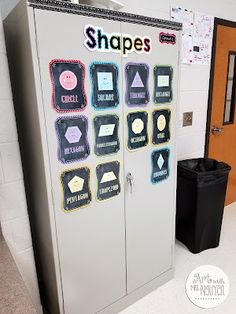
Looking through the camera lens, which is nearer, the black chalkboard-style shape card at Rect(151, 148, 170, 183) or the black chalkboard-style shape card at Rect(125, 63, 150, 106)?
the black chalkboard-style shape card at Rect(125, 63, 150, 106)

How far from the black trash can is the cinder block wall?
1.36 meters

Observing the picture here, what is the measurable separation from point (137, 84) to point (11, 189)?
92 cm

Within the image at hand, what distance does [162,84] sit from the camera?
152 cm

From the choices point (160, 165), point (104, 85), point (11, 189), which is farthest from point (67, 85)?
point (160, 165)

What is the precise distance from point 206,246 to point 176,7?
218 centimetres

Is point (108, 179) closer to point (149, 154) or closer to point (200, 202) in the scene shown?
point (149, 154)

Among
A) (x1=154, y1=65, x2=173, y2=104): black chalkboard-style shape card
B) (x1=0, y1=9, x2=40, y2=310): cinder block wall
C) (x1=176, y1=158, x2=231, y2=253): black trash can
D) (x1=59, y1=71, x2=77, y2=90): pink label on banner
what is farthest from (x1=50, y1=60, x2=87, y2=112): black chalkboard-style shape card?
(x1=176, y1=158, x2=231, y2=253): black trash can

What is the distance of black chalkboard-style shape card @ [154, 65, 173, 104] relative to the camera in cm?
148

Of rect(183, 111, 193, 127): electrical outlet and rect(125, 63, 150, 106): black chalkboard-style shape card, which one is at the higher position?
rect(125, 63, 150, 106): black chalkboard-style shape card

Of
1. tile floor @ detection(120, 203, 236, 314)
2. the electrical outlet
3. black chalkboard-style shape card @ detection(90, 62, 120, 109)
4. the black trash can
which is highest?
black chalkboard-style shape card @ detection(90, 62, 120, 109)

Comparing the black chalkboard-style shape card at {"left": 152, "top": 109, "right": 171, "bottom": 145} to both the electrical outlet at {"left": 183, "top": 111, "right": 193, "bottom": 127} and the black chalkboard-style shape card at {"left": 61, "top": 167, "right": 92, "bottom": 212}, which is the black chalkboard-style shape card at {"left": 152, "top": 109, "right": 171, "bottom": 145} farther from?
the electrical outlet at {"left": 183, "top": 111, "right": 193, "bottom": 127}

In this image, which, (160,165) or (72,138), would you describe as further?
(160,165)

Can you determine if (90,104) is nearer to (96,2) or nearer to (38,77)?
(38,77)

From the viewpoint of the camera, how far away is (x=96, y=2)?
4.38 ft
